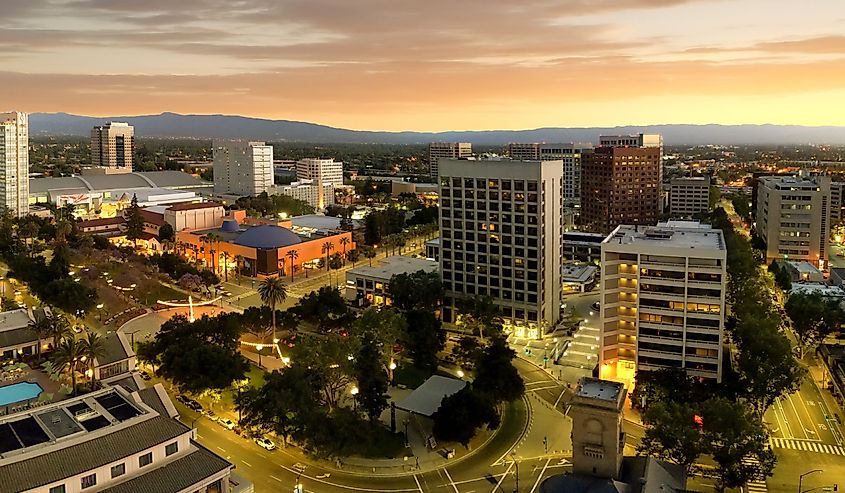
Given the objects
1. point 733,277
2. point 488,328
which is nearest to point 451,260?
point 488,328

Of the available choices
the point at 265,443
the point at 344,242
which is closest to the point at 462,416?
the point at 265,443

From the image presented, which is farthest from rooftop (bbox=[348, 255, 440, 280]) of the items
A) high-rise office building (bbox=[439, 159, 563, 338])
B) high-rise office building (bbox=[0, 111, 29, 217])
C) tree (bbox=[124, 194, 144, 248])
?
high-rise office building (bbox=[0, 111, 29, 217])

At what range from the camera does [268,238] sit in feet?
325

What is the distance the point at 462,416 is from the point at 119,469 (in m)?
20.8

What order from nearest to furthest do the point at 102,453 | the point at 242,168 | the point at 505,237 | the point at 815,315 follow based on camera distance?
the point at 102,453 → the point at 815,315 → the point at 505,237 → the point at 242,168

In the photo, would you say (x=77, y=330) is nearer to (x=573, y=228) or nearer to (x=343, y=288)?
(x=343, y=288)

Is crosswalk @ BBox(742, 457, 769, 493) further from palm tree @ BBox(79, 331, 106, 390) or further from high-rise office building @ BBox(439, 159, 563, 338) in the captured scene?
palm tree @ BBox(79, 331, 106, 390)

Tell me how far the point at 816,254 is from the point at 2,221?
436 ft

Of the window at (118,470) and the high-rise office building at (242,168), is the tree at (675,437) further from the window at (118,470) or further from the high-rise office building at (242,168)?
the high-rise office building at (242,168)

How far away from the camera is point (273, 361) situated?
199 feet

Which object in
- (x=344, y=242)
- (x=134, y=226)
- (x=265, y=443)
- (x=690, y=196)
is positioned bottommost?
(x=265, y=443)

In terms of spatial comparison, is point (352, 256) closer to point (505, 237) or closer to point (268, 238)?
point (268, 238)

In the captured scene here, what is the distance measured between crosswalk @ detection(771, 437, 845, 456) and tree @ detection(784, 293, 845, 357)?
60.5 feet

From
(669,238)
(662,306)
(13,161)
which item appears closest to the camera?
(662,306)
